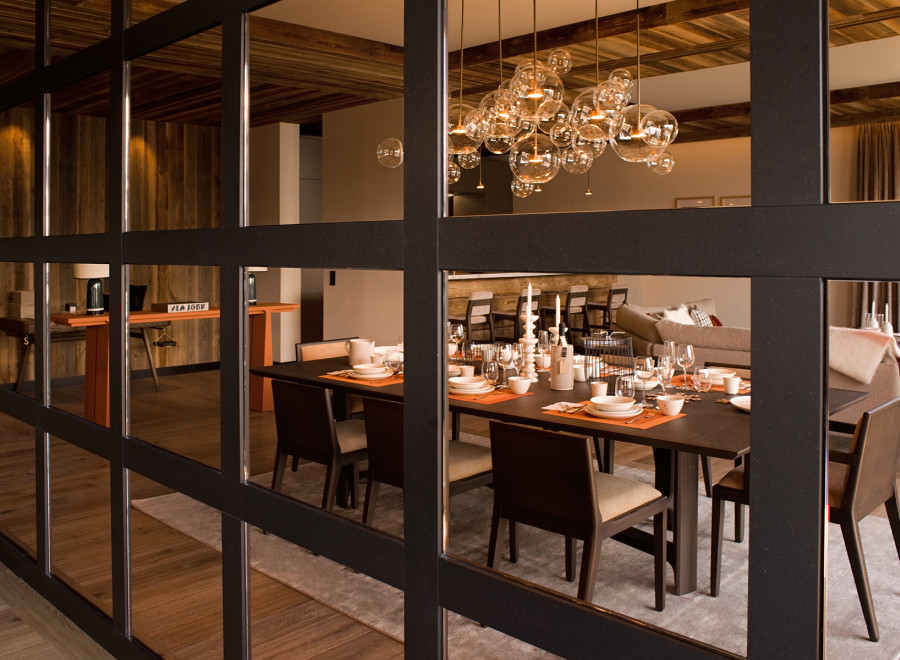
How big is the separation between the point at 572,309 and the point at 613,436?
344mm

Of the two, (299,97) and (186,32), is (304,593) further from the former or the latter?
(186,32)

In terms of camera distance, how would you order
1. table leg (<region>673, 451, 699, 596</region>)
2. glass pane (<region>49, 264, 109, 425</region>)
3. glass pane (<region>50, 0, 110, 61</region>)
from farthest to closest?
glass pane (<region>49, 264, 109, 425</region>)
glass pane (<region>50, 0, 110, 61</region>)
table leg (<region>673, 451, 699, 596</region>)

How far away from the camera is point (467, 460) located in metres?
1.24

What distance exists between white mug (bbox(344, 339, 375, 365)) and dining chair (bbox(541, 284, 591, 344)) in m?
0.33

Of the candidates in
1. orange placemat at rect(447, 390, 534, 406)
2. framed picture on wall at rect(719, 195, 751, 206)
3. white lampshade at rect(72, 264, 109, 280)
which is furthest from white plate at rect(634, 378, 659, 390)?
white lampshade at rect(72, 264, 109, 280)

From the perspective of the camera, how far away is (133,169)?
185 cm

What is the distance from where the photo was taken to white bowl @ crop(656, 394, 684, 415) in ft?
7.21

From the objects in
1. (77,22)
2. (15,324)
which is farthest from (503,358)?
(15,324)

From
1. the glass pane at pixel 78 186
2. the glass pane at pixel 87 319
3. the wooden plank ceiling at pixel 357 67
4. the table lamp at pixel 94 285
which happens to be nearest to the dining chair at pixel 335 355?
the wooden plank ceiling at pixel 357 67

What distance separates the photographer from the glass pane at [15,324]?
6.28 m

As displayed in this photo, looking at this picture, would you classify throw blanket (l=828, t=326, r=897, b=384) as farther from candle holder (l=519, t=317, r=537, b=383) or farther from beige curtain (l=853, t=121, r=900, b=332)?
candle holder (l=519, t=317, r=537, b=383)

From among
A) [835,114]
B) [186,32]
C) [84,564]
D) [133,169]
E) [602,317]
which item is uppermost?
[186,32]

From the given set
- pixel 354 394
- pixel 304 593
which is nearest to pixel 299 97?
pixel 354 394

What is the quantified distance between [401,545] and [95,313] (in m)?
4.39
